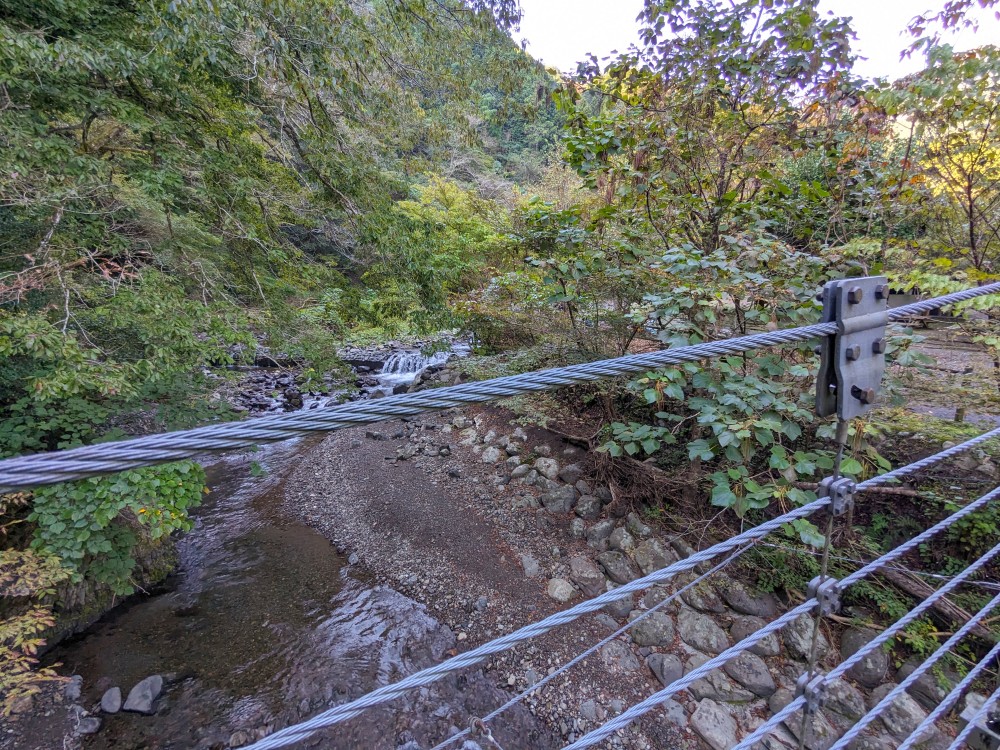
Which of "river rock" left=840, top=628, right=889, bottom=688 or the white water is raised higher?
the white water

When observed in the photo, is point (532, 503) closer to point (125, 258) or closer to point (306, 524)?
point (306, 524)

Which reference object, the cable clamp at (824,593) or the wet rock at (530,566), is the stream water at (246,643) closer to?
the wet rock at (530,566)

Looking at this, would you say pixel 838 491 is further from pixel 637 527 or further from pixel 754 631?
pixel 637 527

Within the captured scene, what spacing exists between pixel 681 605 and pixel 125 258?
4318 mm

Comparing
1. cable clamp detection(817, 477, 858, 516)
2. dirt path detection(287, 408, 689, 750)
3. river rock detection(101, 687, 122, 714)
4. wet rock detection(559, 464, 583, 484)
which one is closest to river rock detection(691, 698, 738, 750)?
dirt path detection(287, 408, 689, 750)

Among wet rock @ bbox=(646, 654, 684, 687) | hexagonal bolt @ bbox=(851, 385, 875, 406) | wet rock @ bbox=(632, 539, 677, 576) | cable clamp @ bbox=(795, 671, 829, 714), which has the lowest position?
wet rock @ bbox=(646, 654, 684, 687)

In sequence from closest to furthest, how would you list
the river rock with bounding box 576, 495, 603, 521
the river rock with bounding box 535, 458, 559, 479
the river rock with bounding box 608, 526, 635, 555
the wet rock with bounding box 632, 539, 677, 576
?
the wet rock with bounding box 632, 539, 677, 576
the river rock with bounding box 608, 526, 635, 555
the river rock with bounding box 576, 495, 603, 521
the river rock with bounding box 535, 458, 559, 479

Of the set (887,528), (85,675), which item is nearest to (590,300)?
(887,528)

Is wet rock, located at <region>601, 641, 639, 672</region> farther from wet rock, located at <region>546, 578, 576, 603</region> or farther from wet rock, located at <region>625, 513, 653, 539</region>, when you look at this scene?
wet rock, located at <region>625, 513, 653, 539</region>

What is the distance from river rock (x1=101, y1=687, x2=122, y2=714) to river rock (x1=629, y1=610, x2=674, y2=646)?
3.06 metres

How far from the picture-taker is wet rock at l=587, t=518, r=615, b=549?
3270 millimetres

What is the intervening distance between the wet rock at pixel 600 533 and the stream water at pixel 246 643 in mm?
1210

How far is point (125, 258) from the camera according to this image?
9.93 ft

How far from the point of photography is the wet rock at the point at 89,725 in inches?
96.7
